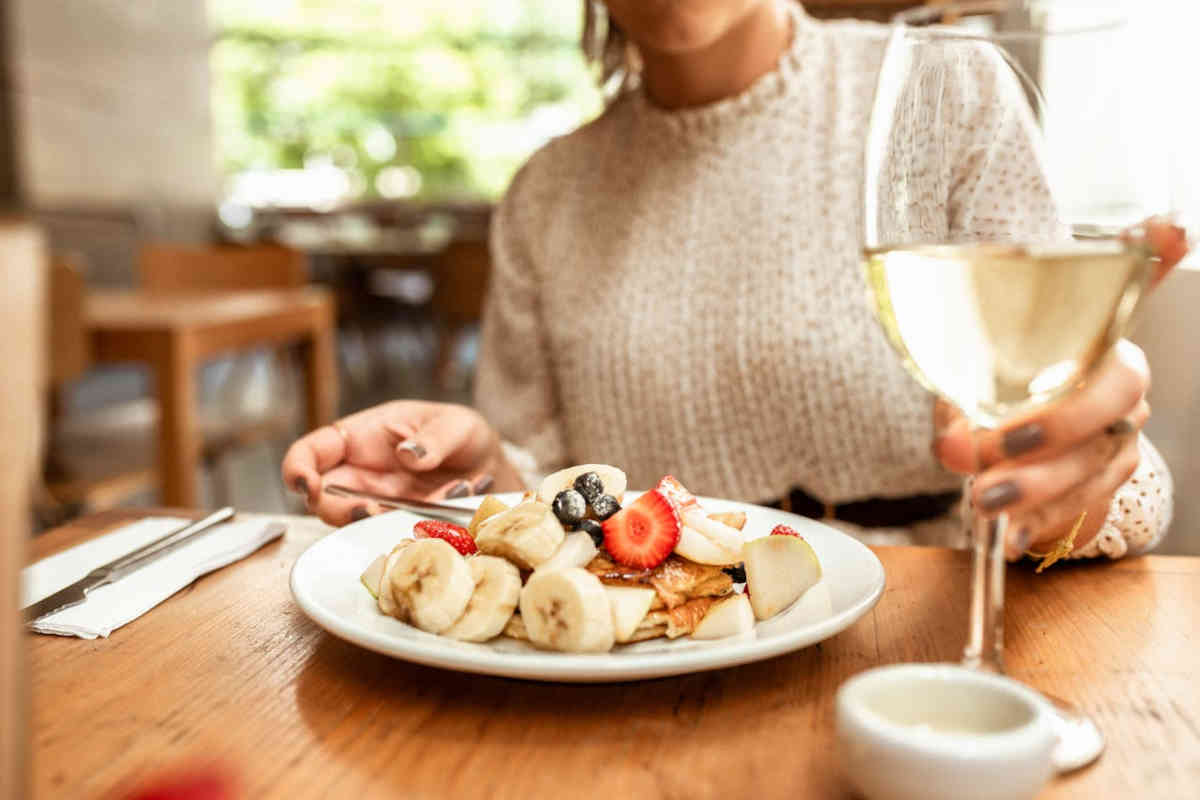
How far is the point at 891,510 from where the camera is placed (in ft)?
4.37

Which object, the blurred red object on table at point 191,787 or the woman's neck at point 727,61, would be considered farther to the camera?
the woman's neck at point 727,61

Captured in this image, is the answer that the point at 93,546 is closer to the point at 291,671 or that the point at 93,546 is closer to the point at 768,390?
the point at 291,671

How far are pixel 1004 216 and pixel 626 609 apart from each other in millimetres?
260

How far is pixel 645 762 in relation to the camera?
46cm

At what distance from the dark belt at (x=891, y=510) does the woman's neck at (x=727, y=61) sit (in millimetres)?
551

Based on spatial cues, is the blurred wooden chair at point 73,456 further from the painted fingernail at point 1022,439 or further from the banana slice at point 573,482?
the painted fingernail at point 1022,439

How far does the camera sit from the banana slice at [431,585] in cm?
56

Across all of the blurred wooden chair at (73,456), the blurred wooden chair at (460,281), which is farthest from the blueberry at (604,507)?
the blurred wooden chair at (460,281)

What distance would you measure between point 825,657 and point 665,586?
96 millimetres

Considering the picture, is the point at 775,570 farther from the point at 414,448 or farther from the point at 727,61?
the point at 727,61

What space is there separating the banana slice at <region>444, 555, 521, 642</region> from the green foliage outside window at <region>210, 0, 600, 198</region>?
8785mm

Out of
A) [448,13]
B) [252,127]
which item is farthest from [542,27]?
[252,127]

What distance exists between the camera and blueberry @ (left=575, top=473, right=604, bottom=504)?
0.63m

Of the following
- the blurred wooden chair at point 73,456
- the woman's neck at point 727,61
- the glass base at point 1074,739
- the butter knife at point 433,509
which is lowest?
the blurred wooden chair at point 73,456
